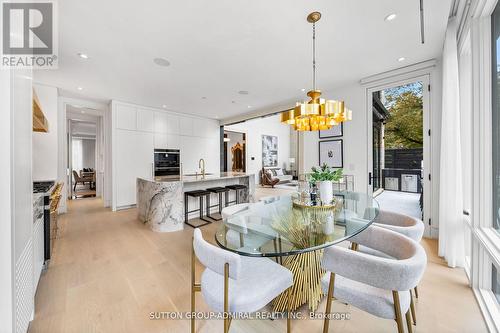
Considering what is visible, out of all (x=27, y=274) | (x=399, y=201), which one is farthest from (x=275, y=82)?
(x=27, y=274)

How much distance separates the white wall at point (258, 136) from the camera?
998 centimetres

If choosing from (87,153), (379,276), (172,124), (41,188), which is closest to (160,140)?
(172,124)

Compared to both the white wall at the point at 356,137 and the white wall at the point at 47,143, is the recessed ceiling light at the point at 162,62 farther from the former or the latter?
the white wall at the point at 356,137

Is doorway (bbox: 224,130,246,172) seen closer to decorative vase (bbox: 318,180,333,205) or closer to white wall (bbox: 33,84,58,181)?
white wall (bbox: 33,84,58,181)

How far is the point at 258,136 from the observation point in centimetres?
1055

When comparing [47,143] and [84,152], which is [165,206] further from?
[84,152]

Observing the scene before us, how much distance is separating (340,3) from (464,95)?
1.83 meters

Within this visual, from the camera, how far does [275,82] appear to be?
400 centimetres

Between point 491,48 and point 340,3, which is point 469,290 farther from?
point 340,3

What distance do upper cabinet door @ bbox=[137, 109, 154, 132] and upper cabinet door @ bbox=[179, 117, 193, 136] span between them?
90 centimetres

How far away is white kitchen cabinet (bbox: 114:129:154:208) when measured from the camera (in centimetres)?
507

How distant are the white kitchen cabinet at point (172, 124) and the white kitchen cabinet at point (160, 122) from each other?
0.09m

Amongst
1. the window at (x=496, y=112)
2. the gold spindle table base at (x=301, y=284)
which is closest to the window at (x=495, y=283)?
the window at (x=496, y=112)

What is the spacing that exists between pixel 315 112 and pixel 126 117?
495 centimetres
